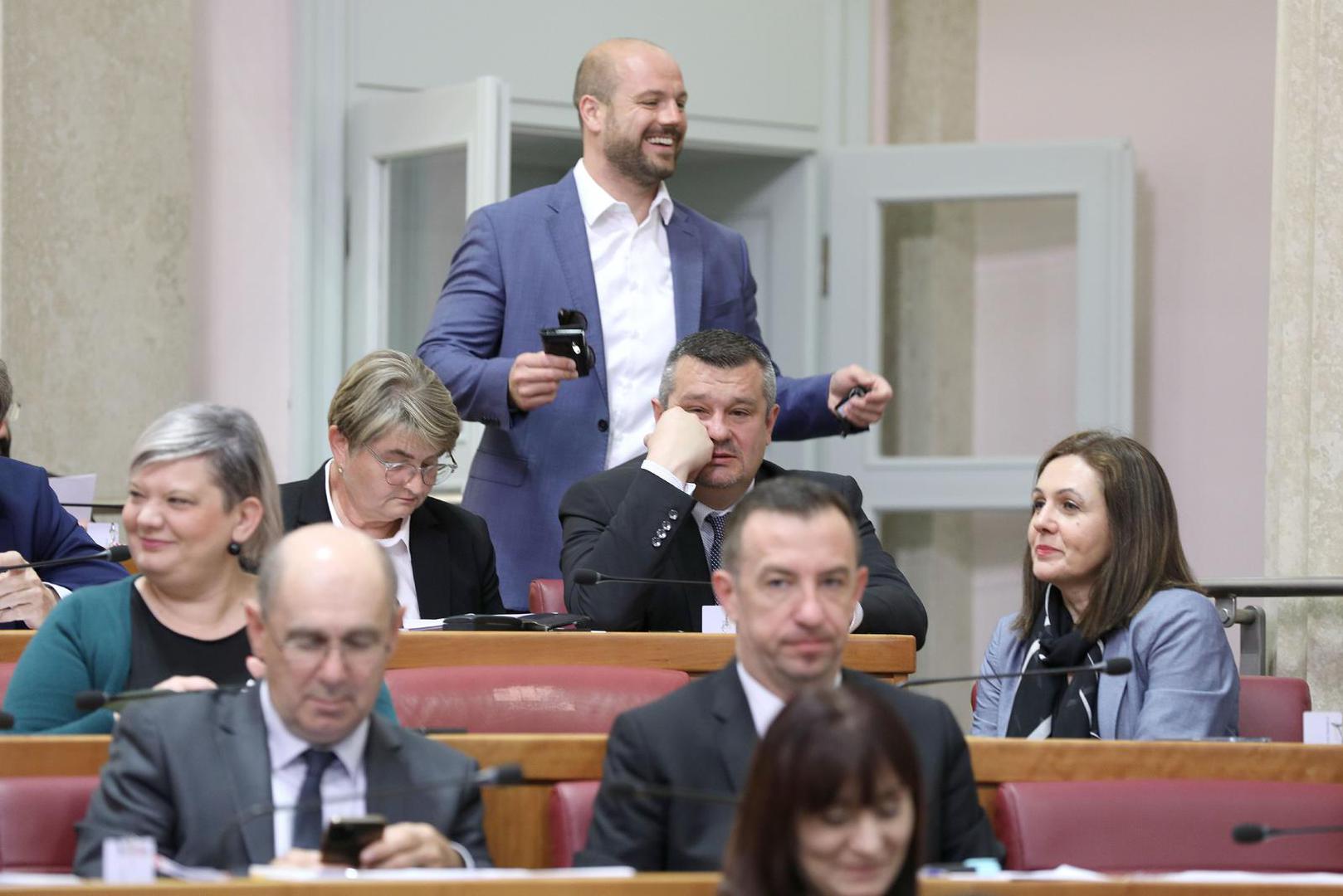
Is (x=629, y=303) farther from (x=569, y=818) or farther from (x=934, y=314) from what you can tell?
(x=934, y=314)

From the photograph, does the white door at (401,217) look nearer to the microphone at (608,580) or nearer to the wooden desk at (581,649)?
the microphone at (608,580)

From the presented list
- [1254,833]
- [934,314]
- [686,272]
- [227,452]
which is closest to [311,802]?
[227,452]

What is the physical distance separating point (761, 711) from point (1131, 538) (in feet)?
3.84

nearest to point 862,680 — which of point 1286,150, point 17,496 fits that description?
point 17,496

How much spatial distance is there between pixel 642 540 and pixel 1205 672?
1047mm

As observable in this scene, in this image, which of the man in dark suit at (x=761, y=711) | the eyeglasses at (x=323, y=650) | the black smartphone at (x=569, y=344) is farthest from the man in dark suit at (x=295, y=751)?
the black smartphone at (x=569, y=344)

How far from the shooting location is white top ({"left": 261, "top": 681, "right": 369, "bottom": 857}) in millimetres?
2453

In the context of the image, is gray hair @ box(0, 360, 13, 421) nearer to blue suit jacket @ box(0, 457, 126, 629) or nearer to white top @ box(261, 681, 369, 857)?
blue suit jacket @ box(0, 457, 126, 629)

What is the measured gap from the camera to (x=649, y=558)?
368cm

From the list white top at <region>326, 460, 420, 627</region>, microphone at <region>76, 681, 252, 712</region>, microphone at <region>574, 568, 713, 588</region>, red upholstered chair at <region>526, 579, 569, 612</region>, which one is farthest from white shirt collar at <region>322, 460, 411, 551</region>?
microphone at <region>76, 681, 252, 712</region>

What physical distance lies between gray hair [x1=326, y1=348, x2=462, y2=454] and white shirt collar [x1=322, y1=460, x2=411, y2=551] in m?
0.12

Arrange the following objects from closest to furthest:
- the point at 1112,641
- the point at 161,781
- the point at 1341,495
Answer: the point at 161,781, the point at 1112,641, the point at 1341,495

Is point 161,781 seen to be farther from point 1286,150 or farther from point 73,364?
point 73,364

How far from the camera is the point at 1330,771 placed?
271 centimetres
